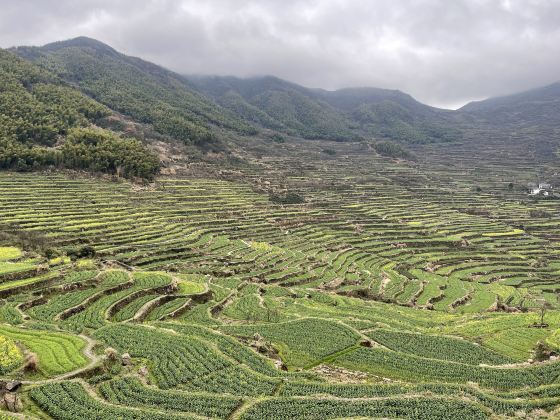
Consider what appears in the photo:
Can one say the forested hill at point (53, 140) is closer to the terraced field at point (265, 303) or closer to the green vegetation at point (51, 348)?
the terraced field at point (265, 303)

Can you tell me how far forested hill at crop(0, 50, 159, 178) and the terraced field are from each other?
6.55 metres

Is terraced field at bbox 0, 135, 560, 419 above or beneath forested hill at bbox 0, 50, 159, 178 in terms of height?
beneath

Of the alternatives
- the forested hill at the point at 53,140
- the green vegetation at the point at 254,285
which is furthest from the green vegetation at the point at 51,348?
the forested hill at the point at 53,140

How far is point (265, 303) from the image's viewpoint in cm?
4503

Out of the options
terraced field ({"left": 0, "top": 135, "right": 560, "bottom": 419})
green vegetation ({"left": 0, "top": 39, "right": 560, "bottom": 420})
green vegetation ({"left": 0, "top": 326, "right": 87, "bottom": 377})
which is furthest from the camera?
green vegetation ({"left": 0, "top": 326, "right": 87, "bottom": 377})

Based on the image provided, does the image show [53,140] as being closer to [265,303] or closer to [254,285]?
[254,285]

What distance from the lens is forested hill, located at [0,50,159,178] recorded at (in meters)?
100

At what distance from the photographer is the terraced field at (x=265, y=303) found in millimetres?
23219

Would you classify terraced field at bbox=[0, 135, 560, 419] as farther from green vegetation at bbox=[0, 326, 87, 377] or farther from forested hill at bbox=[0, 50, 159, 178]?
forested hill at bbox=[0, 50, 159, 178]

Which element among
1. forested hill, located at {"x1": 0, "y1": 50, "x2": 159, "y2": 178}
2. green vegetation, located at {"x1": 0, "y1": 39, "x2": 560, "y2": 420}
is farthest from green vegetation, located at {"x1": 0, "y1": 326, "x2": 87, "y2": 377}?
forested hill, located at {"x1": 0, "y1": 50, "x2": 159, "y2": 178}

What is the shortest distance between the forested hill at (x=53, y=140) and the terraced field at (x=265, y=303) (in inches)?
258

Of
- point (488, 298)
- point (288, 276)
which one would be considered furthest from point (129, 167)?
point (488, 298)

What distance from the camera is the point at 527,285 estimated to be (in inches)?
2611

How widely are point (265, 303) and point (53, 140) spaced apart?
9033 centimetres
